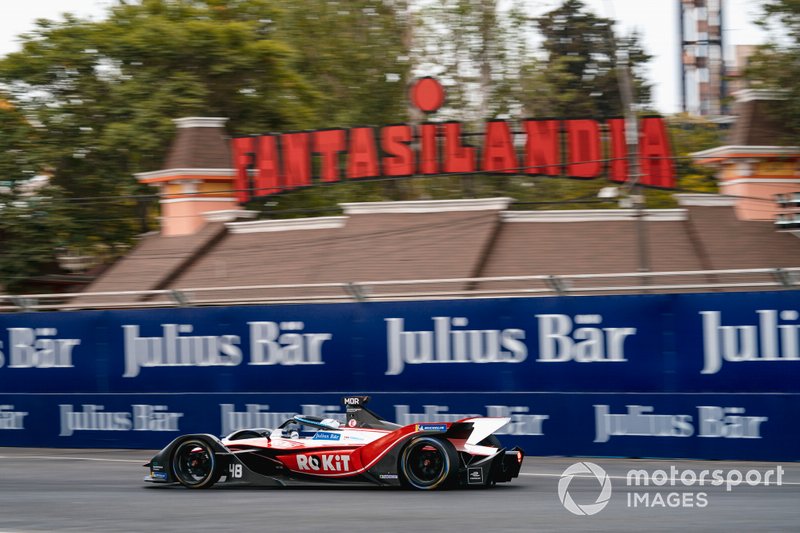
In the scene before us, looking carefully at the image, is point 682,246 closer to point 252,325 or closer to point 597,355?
point 597,355

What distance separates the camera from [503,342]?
634 inches

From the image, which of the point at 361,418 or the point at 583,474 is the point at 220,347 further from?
the point at 583,474

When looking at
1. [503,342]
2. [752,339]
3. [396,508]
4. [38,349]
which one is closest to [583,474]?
[752,339]

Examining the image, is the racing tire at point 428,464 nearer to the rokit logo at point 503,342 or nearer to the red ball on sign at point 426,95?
the rokit logo at point 503,342

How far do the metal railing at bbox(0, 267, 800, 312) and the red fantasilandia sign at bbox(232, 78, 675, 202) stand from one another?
502cm

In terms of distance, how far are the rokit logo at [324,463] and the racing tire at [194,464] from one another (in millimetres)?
977

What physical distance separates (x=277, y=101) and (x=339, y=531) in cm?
2842

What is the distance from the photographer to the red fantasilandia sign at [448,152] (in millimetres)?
25359

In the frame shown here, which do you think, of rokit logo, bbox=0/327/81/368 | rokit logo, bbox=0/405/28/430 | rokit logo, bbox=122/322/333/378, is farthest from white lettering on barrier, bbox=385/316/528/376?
rokit logo, bbox=0/405/28/430

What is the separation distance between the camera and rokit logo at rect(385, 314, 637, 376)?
50.7 feet

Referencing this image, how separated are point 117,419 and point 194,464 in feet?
24.6

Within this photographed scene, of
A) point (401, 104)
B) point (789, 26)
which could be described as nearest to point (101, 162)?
point (401, 104)

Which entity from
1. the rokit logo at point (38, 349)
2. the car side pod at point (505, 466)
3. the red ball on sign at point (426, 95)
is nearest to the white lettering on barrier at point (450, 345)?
the car side pod at point (505, 466)

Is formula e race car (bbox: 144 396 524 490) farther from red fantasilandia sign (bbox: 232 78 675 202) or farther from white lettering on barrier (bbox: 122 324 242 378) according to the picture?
red fantasilandia sign (bbox: 232 78 675 202)
